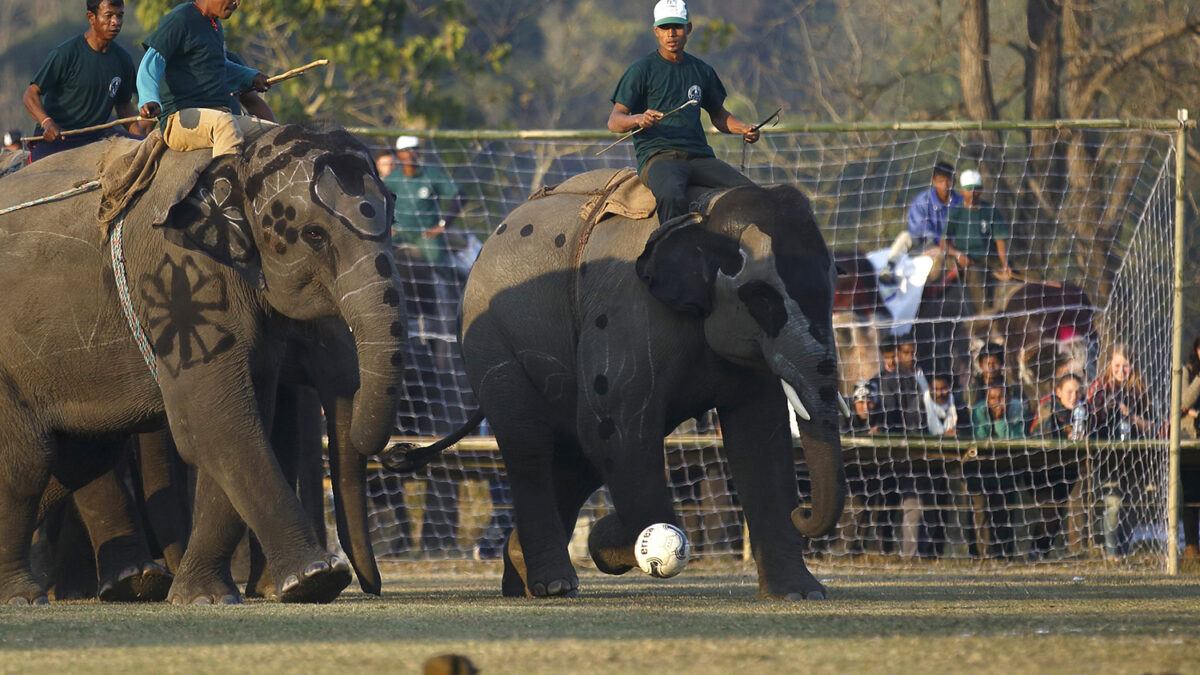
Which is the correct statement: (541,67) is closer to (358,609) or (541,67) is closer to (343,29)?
(343,29)

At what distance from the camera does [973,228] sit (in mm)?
14359

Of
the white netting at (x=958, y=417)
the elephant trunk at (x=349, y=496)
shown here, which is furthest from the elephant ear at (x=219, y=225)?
the white netting at (x=958, y=417)

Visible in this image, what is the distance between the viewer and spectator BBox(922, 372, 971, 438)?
1361 cm

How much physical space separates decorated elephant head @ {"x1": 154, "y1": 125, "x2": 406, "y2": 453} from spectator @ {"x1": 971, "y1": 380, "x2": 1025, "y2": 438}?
22.2ft

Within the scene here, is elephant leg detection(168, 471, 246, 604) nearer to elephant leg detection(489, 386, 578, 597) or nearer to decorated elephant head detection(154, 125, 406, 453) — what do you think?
decorated elephant head detection(154, 125, 406, 453)

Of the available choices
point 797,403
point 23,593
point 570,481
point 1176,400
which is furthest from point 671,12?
point 1176,400

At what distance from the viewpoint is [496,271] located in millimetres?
9148

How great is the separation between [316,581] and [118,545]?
1562 millimetres

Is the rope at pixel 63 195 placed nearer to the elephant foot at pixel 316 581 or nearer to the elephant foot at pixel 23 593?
the elephant foot at pixel 23 593

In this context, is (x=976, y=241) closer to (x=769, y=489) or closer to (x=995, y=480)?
(x=995, y=480)

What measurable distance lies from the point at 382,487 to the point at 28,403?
6.30 m

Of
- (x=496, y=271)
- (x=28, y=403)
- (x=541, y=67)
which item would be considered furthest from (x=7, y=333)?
(x=541, y=67)

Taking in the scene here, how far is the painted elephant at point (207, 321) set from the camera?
7.48 metres

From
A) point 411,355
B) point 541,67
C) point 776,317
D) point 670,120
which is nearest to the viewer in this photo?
point 776,317
